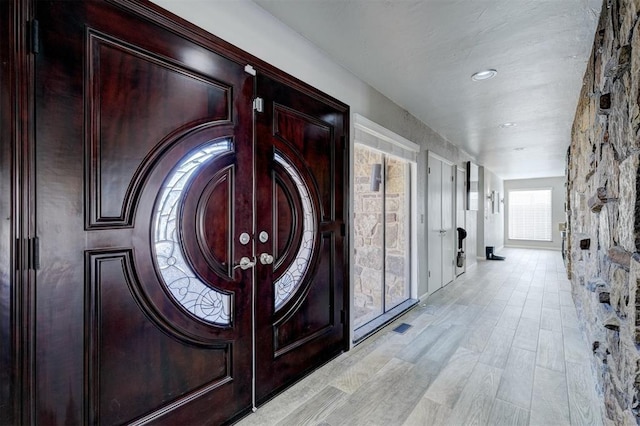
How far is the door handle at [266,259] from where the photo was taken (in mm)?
1755

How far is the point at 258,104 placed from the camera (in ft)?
5.67

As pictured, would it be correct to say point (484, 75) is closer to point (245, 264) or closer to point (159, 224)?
point (245, 264)

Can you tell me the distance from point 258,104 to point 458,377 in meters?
2.31

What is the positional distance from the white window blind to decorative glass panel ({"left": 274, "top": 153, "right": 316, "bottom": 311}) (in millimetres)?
10555

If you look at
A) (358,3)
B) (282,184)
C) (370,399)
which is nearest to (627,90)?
(358,3)

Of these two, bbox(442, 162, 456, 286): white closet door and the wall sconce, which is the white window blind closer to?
bbox(442, 162, 456, 286): white closet door

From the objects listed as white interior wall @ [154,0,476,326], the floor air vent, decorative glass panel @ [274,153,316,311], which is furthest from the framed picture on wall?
decorative glass panel @ [274,153,316,311]

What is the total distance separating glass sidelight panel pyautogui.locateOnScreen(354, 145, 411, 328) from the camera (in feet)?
12.2

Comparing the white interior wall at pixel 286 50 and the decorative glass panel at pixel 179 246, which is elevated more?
the white interior wall at pixel 286 50

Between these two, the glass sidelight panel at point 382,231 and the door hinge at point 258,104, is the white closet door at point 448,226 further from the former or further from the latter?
the door hinge at point 258,104

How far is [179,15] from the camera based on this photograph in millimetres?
1385

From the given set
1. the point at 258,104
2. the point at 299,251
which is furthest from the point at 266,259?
the point at 258,104

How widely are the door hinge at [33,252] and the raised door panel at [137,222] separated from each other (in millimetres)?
18

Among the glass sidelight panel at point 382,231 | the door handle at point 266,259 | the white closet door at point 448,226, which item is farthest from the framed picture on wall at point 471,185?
the door handle at point 266,259
